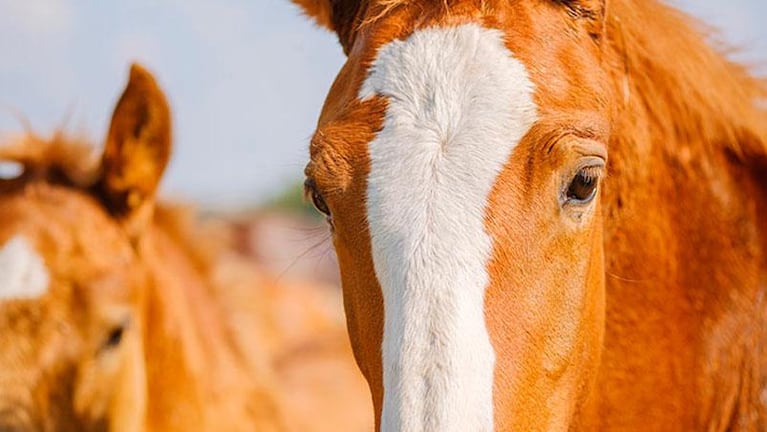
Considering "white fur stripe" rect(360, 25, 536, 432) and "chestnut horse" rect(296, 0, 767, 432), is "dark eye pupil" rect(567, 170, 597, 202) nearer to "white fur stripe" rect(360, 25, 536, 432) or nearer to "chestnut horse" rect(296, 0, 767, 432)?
"chestnut horse" rect(296, 0, 767, 432)

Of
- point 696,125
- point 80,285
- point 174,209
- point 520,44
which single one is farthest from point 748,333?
point 174,209

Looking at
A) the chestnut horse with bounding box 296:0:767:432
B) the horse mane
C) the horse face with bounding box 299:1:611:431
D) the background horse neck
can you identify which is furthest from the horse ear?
the background horse neck

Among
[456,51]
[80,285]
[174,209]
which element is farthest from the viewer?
[174,209]

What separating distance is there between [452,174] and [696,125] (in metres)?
1.06

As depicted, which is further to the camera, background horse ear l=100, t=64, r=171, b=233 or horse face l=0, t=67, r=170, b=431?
background horse ear l=100, t=64, r=171, b=233

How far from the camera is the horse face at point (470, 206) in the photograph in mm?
2146

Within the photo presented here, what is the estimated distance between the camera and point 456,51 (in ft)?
8.01

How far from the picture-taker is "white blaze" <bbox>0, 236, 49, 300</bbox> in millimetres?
4348

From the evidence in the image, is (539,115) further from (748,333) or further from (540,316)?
(748,333)

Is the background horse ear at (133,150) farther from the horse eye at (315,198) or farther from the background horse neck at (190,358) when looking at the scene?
the horse eye at (315,198)

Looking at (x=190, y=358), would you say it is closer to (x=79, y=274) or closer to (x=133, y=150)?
(x=79, y=274)

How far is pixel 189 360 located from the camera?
16.1 ft

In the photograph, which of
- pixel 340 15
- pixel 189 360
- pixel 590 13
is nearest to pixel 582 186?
pixel 590 13

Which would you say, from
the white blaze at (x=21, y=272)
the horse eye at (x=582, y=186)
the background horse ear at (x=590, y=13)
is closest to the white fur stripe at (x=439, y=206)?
the horse eye at (x=582, y=186)
